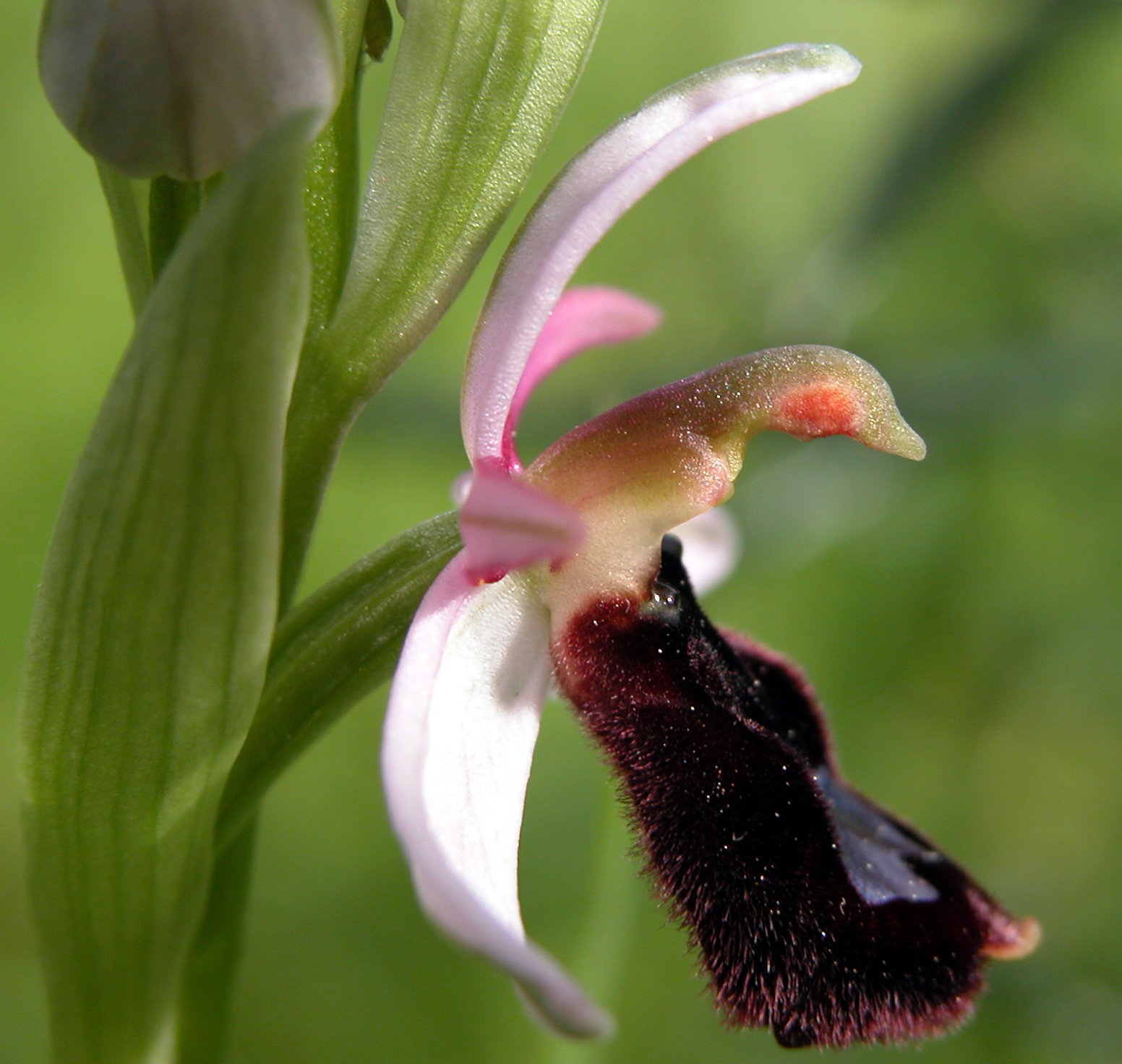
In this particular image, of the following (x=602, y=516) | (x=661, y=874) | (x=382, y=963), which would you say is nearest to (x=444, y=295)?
(x=602, y=516)

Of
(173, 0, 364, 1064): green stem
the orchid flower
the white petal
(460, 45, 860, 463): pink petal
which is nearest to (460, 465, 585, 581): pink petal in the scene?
the orchid flower

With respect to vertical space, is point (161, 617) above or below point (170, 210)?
below

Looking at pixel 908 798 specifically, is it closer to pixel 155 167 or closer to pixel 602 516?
pixel 602 516

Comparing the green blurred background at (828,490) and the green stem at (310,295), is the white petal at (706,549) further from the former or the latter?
the green stem at (310,295)

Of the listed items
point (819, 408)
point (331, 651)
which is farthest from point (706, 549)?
point (331, 651)

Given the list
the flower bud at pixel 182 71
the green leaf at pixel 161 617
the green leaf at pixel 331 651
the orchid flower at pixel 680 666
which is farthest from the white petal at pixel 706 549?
the flower bud at pixel 182 71

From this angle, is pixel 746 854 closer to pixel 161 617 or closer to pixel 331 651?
pixel 331 651

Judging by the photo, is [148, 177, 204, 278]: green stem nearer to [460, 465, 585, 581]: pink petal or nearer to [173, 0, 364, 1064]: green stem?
[173, 0, 364, 1064]: green stem
